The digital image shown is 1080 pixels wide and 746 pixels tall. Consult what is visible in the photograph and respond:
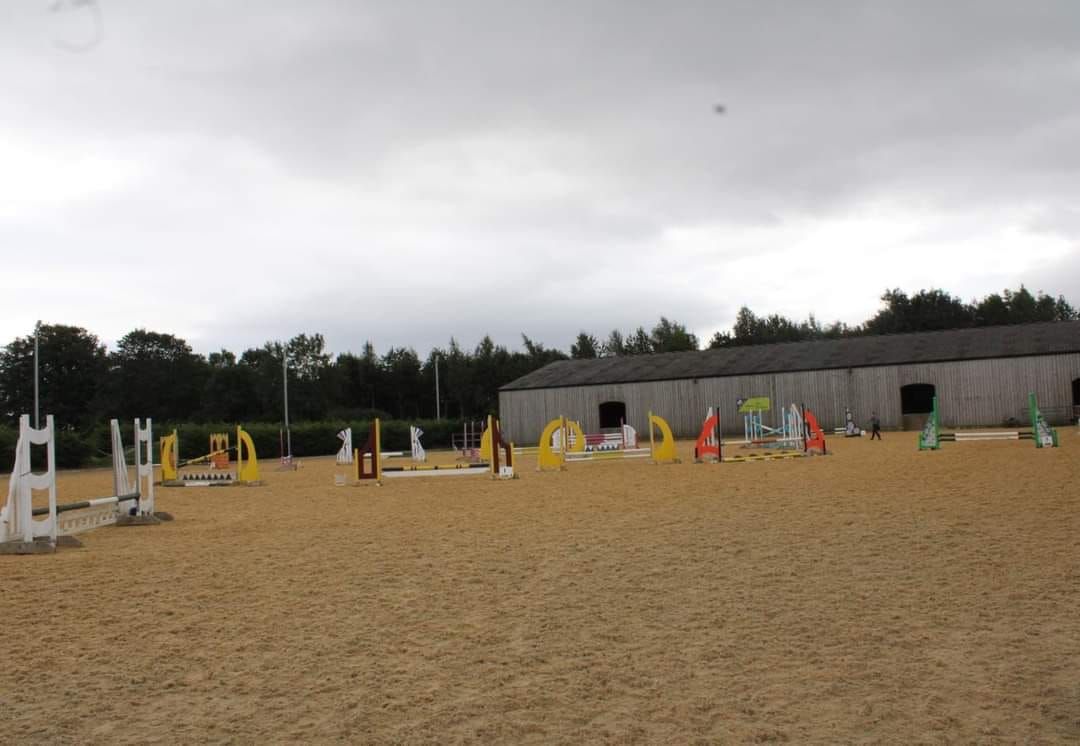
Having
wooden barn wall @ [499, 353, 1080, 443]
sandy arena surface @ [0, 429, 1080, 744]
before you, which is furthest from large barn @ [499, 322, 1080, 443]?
sandy arena surface @ [0, 429, 1080, 744]

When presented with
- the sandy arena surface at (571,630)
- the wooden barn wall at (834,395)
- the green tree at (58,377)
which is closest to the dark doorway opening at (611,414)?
the wooden barn wall at (834,395)

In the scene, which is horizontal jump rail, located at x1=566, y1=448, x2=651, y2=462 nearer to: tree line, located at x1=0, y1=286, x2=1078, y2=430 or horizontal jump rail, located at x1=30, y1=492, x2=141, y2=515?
horizontal jump rail, located at x1=30, y1=492, x2=141, y2=515

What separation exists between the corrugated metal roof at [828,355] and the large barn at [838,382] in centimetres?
6

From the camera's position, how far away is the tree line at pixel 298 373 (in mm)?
67375

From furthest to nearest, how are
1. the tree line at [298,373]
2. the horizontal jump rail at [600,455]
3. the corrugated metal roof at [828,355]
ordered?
the tree line at [298,373], the corrugated metal roof at [828,355], the horizontal jump rail at [600,455]

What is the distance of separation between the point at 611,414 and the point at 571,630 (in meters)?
39.4

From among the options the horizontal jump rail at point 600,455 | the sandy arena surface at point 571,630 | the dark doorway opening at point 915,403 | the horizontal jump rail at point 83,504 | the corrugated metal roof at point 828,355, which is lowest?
the sandy arena surface at point 571,630

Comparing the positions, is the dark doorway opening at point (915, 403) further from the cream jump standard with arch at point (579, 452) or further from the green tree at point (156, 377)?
the green tree at point (156, 377)

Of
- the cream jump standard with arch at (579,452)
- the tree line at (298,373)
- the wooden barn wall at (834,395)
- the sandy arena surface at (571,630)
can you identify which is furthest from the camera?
the tree line at (298,373)

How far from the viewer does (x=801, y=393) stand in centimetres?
3975

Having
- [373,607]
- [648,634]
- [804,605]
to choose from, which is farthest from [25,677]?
[804,605]

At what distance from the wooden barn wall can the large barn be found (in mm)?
41

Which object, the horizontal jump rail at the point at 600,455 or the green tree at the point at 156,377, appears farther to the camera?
the green tree at the point at 156,377

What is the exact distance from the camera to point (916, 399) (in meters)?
40.4
